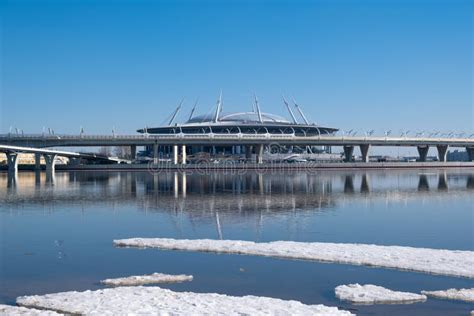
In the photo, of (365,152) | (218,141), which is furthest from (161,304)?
(365,152)

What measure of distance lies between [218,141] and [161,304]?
12158cm

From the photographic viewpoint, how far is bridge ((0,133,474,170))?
416 ft

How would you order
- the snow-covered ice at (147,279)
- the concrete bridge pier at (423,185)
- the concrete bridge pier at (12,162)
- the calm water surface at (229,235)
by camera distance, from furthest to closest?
the concrete bridge pier at (12,162) → the concrete bridge pier at (423,185) → the snow-covered ice at (147,279) → the calm water surface at (229,235)

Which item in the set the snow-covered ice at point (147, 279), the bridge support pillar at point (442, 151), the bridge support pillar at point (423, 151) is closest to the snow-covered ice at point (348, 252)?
the snow-covered ice at point (147, 279)

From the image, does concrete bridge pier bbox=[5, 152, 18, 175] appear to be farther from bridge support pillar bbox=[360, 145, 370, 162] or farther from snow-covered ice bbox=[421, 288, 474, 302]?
snow-covered ice bbox=[421, 288, 474, 302]

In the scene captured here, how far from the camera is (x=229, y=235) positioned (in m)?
26.2

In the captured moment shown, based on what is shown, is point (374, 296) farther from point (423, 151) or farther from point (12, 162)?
point (423, 151)

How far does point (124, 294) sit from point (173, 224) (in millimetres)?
14910

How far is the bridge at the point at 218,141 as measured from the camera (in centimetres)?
12694

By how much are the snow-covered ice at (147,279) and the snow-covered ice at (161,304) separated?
3.90 ft

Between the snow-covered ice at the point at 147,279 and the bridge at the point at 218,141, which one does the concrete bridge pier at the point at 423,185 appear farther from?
the bridge at the point at 218,141

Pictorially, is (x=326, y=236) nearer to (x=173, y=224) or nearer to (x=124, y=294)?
(x=173, y=224)

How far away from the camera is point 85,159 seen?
157500 millimetres

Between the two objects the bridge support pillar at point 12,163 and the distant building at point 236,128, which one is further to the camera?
the distant building at point 236,128
